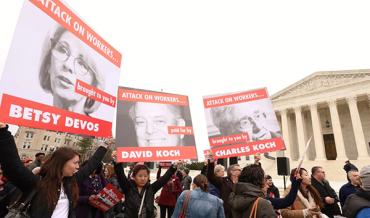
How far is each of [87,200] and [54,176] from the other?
1387mm

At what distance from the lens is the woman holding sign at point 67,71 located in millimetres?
3193

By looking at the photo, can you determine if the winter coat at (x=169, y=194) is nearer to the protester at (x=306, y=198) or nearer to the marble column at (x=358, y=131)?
the protester at (x=306, y=198)

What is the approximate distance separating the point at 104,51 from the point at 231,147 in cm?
386

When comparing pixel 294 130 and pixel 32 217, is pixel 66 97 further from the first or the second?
pixel 294 130

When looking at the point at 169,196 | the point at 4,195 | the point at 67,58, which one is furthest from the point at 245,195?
the point at 169,196

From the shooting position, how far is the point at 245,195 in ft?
8.39

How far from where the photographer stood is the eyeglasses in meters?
3.33

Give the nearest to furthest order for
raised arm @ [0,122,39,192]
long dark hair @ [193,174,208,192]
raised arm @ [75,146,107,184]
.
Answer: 1. raised arm @ [0,122,39,192]
2. raised arm @ [75,146,107,184]
3. long dark hair @ [193,174,208,192]

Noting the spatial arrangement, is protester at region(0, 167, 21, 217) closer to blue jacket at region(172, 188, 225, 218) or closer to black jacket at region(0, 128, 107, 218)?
black jacket at region(0, 128, 107, 218)

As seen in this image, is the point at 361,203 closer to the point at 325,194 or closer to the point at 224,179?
the point at 224,179

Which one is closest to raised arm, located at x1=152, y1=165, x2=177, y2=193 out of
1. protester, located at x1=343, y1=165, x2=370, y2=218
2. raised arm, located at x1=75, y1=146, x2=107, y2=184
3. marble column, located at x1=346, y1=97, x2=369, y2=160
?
raised arm, located at x1=75, y1=146, x2=107, y2=184

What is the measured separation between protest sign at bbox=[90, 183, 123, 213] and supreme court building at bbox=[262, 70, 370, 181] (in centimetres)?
3071

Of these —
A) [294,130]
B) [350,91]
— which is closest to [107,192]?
[350,91]

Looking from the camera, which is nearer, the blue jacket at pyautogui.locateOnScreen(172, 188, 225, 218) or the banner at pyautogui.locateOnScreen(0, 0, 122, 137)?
the banner at pyautogui.locateOnScreen(0, 0, 122, 137)
